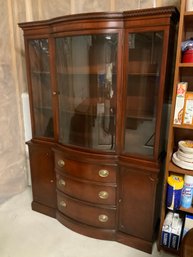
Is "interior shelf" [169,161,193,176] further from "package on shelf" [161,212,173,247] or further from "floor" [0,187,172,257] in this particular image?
"floor" [0,187,172,257]

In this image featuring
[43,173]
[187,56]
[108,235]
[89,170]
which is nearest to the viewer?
[187,56]

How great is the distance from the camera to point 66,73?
1757mm

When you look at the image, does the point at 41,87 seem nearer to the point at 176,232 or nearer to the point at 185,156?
the point at 185,156

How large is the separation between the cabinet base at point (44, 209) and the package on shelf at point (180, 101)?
1.48 meters

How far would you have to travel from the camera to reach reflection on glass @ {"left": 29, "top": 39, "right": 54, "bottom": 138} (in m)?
A: 1.84

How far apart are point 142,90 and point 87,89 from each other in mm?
430

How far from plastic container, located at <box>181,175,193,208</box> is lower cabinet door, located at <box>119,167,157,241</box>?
0.21m

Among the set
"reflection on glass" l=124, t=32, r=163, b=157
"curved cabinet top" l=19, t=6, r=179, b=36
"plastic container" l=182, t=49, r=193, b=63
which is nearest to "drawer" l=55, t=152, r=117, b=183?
"reflection on glass" l=124, t=32, r=163, b=157

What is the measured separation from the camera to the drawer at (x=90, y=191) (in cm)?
176

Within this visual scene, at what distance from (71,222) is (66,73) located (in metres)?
1.33

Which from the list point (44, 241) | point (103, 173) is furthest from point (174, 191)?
point (44, 241)

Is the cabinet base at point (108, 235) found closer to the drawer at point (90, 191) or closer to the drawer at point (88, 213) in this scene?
the drawer at point (88, 213)

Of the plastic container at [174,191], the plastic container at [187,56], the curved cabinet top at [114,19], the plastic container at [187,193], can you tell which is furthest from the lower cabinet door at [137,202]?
the curved cabinet top at [114,19]

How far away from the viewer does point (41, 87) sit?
195 cm
